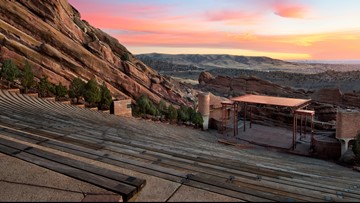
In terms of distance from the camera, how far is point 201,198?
3.80m

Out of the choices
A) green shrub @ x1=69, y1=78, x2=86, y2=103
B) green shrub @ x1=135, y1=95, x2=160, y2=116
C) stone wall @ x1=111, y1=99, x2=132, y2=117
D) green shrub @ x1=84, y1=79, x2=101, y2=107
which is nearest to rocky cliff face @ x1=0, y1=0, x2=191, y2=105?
green shrub @ x1=69, y1=78, x2=86, y2=103

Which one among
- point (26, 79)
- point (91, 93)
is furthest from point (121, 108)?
point (26, 79)

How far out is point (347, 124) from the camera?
79.4 feet

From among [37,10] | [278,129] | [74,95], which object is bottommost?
[278,129]

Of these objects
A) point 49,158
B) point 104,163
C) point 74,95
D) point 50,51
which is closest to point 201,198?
point 104,163

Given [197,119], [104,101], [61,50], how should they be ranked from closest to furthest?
1. [104,101]
2. [197,119]
3. [61,50]

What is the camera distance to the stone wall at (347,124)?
24.0 metres

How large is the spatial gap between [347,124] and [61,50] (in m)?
30.6

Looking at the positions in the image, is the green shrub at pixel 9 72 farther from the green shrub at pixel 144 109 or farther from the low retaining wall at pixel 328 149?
the low retaining wall at pixel 328 149

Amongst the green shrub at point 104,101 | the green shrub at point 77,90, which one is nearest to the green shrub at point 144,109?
the green shrub at point 104,101

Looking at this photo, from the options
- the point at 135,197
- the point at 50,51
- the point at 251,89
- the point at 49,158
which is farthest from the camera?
the point at 251,89

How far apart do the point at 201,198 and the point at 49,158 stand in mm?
2920

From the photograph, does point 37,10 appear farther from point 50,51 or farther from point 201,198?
point 201,198

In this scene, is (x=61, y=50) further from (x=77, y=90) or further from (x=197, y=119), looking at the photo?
(x=197, y=119)
